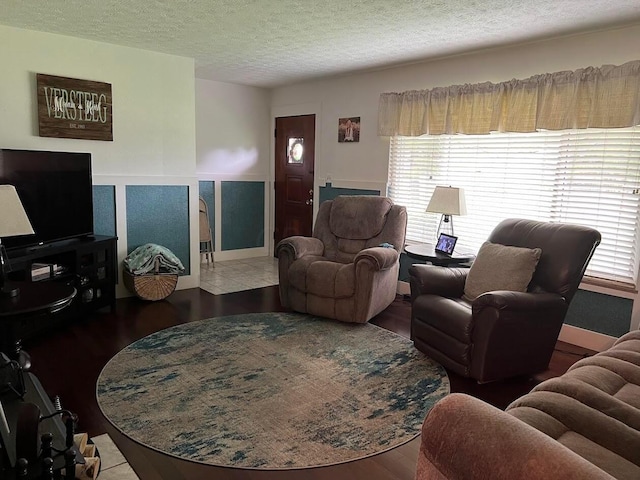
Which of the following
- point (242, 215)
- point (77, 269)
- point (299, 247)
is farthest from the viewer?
point (242, 215)

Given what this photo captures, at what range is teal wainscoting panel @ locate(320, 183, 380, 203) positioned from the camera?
5185 millimetres

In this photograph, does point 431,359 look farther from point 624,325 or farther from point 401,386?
point 624,325

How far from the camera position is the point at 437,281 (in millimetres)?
3303

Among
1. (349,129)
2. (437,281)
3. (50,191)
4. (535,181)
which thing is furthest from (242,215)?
(535,181)

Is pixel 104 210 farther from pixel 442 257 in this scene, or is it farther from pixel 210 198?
pixel 442 257

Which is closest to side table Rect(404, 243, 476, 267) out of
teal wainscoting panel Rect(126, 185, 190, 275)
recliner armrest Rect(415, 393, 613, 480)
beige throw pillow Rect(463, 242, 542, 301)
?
beige throw pillow Rect(463, 242, 542, 301)

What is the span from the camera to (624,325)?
3383 millimetres

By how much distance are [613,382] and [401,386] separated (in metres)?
1.27

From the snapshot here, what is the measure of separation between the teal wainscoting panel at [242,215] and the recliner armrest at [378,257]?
2.90 meters

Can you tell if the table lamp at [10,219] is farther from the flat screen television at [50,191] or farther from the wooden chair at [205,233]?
the wooden chair at [205,233]

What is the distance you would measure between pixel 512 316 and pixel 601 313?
48.2 inches

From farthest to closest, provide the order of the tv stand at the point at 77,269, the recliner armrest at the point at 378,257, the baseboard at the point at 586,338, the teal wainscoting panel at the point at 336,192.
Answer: the teal wainscoting panel at the point at 336,192 < the recliner armrest at the point at 378,257 < the baseboard at the point at 586,338 < the tv stand at the point at 77,269

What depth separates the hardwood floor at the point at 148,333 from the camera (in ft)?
6.68

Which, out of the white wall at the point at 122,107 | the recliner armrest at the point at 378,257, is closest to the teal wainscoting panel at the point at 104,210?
the white wall at the point at 122,107
